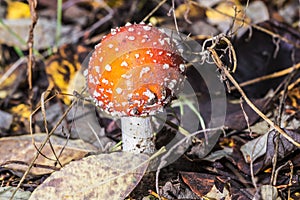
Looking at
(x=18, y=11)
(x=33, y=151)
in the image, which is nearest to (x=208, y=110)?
(x=33, y=151)

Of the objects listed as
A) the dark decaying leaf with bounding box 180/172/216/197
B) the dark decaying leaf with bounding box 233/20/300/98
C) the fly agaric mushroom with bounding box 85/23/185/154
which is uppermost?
the dark decaying leaf with bounding box 233/20/300/98

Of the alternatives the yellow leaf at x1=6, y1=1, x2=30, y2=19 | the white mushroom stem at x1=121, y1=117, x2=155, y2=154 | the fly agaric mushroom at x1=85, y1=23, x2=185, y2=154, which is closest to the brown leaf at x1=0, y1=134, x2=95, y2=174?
the white mushroom stem at x1=121, y1=117, x2=155, y2=154

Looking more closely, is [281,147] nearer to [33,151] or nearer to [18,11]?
[33,151]

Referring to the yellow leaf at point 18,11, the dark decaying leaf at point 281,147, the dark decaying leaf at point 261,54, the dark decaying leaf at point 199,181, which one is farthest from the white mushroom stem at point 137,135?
the yellow leaf at point 18,11

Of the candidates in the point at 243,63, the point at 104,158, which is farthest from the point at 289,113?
the point at 104,158

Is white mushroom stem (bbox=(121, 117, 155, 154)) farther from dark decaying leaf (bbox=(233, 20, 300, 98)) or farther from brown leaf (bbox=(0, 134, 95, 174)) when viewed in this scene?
dark decaying leaf (bbox=(233, 20, 300, 98))

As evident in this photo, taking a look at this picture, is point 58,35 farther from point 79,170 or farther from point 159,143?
point 79,170

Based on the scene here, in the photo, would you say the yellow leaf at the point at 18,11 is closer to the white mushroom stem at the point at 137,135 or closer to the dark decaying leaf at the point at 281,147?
the white mushroom stem at the point at 137,135
